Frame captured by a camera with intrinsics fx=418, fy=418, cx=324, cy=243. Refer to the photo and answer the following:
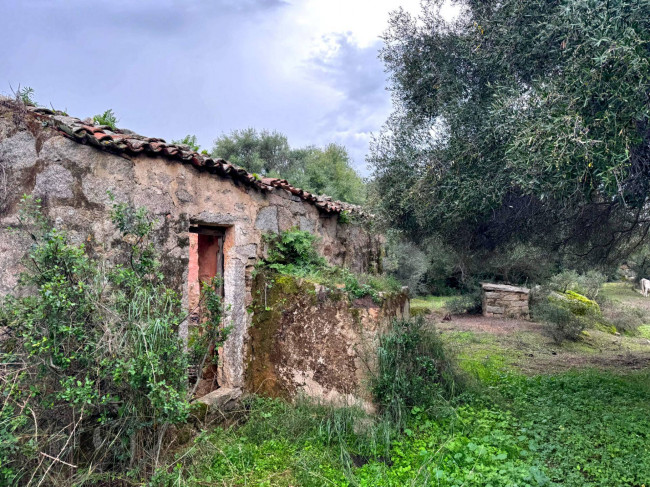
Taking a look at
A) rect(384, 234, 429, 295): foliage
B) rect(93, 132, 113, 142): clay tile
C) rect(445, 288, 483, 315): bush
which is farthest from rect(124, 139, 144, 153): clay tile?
rect(384, 234, 429, 295): foliage

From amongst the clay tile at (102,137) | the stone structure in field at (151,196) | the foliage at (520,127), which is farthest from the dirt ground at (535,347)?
the clay tile at (102,137)

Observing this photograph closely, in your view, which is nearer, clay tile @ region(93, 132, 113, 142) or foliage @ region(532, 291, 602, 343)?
clay tile @ region(93, 132, 113, 142)

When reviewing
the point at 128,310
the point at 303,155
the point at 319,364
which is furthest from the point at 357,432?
the point at 303,155

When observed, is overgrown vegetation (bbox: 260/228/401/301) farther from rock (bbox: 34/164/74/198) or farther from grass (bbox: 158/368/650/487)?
rock (bbox: 34/164/74/198)

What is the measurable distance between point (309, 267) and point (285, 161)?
1726cm

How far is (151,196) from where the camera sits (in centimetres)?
443

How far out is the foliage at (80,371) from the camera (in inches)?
116

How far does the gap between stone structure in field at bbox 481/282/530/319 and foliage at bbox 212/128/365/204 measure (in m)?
8.47

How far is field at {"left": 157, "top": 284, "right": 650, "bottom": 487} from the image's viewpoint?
148 inches

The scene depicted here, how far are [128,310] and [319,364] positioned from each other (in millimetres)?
2535

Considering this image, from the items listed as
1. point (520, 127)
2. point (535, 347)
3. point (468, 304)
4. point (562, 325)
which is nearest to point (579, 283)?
point (468, 304)

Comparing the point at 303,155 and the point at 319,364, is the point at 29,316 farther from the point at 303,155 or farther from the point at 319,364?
the point at 303,155

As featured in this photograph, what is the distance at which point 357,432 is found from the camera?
4.50 metres

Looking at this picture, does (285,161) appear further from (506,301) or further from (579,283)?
(579,283)
